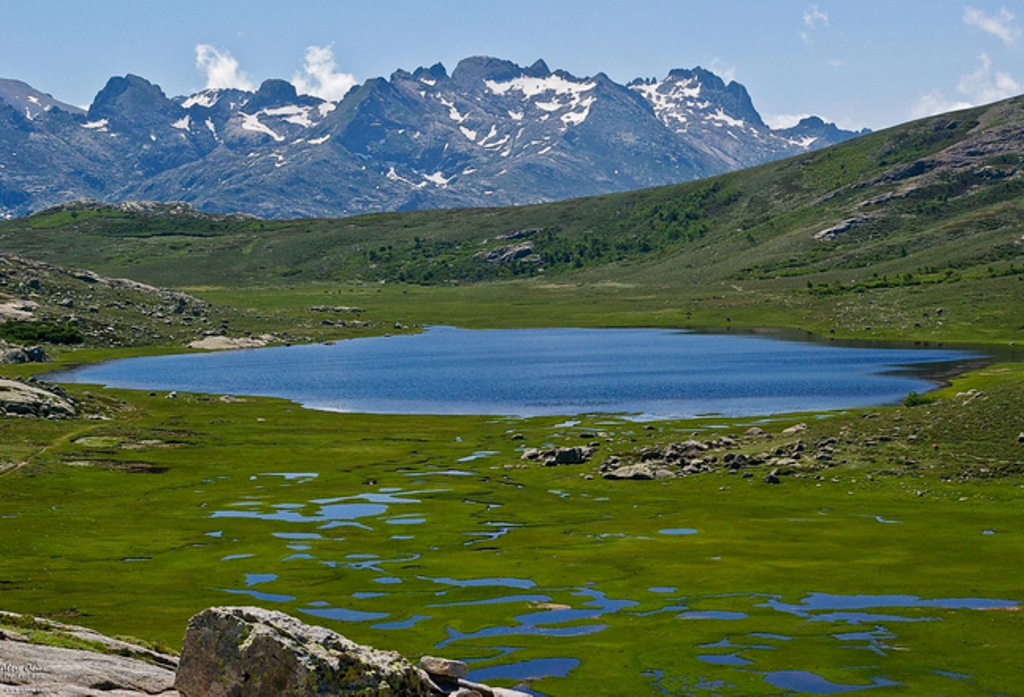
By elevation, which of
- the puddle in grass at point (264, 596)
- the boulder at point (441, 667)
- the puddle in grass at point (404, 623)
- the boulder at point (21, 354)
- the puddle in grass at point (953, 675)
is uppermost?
the boulder at point (21, 354)

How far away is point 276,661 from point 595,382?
453ft

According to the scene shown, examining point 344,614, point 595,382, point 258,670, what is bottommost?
point 344,614

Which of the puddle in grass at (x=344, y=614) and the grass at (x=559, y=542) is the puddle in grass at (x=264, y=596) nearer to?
the grass at (x=559, y=542)

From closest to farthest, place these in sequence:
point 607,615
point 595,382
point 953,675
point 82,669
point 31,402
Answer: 1. point 82,669
2. point 953,675
3. point 607,615
4. point 31,402
5. point 595,382

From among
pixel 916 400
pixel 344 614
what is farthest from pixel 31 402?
pixel 916 400

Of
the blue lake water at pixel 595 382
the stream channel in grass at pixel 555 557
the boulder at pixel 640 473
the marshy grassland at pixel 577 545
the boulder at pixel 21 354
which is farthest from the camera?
the boulder at pixel 21 354

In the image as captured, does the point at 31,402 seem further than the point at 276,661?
Yes

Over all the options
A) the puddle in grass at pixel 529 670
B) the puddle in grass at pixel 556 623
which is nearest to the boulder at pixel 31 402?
the puddle in grass at pixel 556 623

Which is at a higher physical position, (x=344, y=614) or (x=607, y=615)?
(x=344, y=614)

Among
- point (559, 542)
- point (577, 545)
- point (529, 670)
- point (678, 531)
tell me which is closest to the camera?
point (529, 670)

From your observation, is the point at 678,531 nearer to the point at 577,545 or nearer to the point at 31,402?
the point at 577,545

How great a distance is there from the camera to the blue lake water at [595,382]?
137625 mm

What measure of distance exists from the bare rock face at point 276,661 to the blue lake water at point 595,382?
102 m

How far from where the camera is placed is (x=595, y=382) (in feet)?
533
